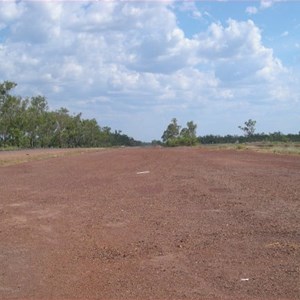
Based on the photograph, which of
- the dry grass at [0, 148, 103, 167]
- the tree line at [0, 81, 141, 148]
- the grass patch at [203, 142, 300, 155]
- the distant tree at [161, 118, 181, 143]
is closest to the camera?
the dry grass at [0, 148, 103, 167]

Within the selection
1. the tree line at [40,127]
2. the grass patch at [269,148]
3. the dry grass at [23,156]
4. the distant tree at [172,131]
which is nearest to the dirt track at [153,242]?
the dry grass at [23,156]

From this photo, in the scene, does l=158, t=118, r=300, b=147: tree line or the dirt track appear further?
l=158, t=118, r=300, b=147: tree line

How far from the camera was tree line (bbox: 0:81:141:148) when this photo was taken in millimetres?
81188

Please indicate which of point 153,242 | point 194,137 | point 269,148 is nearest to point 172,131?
point 194,137

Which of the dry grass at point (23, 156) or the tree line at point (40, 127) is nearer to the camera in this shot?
the dry grass at point (23, 156)

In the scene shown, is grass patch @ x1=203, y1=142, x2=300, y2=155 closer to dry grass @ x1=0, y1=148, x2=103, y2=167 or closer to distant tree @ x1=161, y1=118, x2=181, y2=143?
dry grass @ x1=0, y1=148, x2=103, y2=167

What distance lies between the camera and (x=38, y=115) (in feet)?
298

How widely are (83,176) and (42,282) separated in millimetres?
15209

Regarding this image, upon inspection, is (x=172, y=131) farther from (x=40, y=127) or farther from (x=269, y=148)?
(x=269, y=148)

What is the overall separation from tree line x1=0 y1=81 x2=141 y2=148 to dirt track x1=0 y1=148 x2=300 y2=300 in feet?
221

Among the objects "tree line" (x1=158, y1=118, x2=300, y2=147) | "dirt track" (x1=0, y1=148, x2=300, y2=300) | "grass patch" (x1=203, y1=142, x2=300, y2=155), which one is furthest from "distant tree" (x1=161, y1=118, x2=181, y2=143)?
"dirt track" (x1=0, y1=148, x2=300, y2=300)

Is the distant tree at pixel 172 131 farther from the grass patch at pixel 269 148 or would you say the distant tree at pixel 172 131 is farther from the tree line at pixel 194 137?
the grass patch at pixel 269 148

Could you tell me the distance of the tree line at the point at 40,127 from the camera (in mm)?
81188

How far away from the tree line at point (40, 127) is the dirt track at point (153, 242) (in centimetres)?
6727
